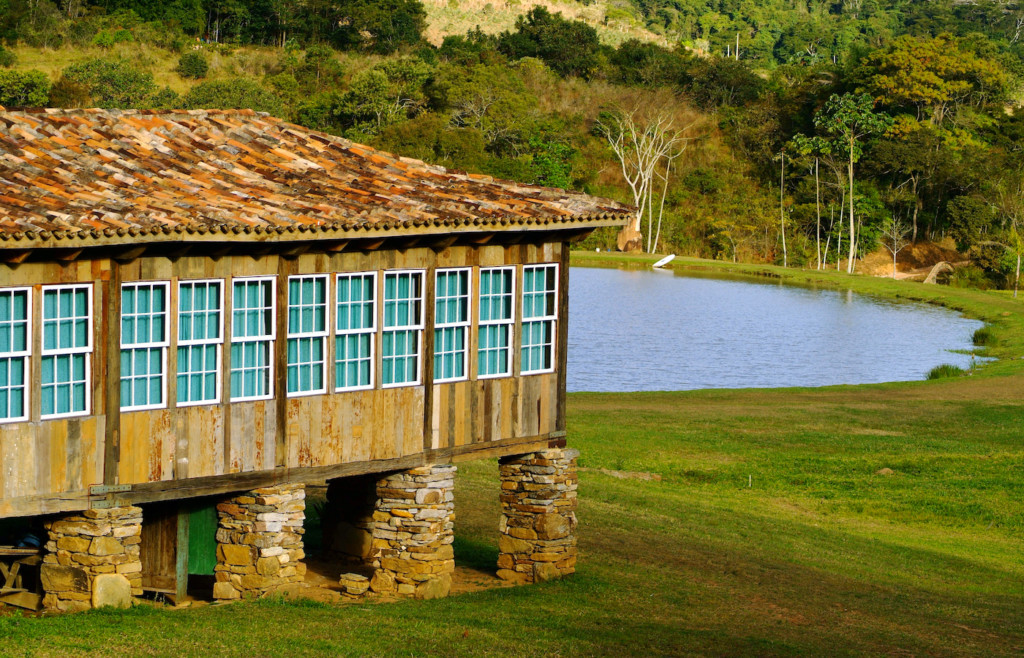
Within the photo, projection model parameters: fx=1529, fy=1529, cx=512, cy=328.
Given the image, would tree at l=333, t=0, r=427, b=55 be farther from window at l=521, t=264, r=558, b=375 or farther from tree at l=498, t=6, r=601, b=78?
window at l=521, t=264, r=558, b=375

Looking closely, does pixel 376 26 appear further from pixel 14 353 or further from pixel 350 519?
pixel 14 353

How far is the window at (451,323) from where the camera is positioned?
19.0m

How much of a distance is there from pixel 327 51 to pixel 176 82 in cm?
1271

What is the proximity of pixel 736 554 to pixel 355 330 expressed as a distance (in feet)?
26.3

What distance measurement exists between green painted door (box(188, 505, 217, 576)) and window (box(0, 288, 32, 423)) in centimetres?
358

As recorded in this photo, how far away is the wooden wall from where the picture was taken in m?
15.5

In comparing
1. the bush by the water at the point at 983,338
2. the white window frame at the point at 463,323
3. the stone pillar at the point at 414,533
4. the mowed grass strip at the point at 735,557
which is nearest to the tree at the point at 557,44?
the bush by the water at the point at 983,338

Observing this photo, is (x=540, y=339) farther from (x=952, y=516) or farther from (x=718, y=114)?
(x=718, y=114)

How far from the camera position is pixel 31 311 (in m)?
15.2

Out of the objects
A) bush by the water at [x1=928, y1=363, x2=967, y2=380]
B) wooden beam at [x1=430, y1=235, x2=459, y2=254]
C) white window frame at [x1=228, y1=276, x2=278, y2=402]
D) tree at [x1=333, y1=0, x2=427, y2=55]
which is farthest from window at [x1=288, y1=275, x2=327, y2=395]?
tree at [x1=333, y1=0, x2=427, y2=55]

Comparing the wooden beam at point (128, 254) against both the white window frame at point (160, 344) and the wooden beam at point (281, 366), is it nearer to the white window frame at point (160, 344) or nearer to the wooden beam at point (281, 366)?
the white window frame at point (160, 344)

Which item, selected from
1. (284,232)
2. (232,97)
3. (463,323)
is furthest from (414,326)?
(232,97)

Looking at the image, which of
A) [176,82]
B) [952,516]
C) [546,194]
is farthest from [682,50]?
[546,194]

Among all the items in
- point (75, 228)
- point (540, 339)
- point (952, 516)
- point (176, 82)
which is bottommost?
point (952, 516)
